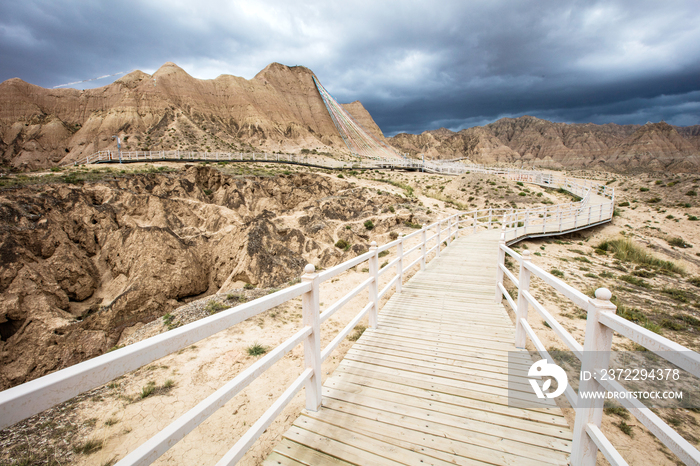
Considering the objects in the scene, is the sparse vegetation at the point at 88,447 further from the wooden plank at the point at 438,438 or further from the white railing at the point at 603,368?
the white railing at the point at 603,368

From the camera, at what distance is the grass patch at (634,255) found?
12.0 m

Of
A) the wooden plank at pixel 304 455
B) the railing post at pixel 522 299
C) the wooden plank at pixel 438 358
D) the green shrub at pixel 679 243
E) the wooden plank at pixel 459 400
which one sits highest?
the railing post at pixel 522 299

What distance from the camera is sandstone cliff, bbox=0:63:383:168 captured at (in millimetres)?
44281

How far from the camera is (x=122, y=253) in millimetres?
14031

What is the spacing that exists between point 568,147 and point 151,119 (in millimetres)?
164792

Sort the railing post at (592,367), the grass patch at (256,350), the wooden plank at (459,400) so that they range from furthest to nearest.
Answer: the grass patch at (256,350)
the wooden plank at (459,400)
the railing post at (592,367)

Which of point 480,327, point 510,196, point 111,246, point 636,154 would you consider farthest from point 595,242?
point 636,154

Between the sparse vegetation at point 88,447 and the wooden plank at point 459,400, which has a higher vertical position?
the wooden plank at point 459,400

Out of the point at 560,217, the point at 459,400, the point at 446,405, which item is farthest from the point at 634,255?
the point at 446,405

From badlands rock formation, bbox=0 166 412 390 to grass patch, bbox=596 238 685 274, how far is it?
10.1 m

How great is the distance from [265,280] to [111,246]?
847 centimetres

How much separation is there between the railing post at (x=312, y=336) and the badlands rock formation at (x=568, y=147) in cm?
11797

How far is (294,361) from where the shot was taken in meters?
5.03

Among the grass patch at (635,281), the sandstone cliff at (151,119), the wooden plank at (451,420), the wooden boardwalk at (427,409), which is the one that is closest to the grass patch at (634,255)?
the grass patch at (635,281)
